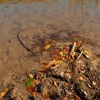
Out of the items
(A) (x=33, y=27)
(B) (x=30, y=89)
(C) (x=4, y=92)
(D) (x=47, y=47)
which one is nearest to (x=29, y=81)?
(B) (x=30, y=89)

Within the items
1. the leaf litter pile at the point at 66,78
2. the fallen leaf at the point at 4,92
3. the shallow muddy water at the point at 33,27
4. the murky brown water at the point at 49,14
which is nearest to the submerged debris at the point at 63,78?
the leaf litter pile at the point at 66,78

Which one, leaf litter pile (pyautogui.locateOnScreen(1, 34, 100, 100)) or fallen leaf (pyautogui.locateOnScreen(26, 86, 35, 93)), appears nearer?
leaf litter pile (pyautogui.locateOnScreen(1, 34, 100, 100))

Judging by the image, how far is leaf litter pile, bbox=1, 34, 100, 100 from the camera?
3264 millimetres

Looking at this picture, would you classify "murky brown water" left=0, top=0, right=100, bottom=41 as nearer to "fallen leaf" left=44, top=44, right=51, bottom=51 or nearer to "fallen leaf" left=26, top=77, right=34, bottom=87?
"fallen leaf" left=44, top=44, right=51, bottom=51

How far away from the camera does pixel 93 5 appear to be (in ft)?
27.3

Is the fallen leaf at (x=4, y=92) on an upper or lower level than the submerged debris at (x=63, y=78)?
lower

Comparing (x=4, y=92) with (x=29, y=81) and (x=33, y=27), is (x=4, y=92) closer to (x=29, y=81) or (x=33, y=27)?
(x=29, y=81)

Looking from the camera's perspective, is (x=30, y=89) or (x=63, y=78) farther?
(x=63, y=78)

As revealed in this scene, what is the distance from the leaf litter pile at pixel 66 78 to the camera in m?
3.26

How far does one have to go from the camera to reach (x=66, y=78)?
3621 millimetres

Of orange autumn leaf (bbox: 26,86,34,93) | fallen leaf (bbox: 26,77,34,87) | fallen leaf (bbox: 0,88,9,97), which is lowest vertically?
fallen leaf (bbox: 0,88,9,97)

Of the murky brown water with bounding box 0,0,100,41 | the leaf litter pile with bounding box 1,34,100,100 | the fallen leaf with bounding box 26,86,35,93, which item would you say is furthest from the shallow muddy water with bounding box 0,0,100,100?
the leaf litter pile with bounding box 1,34,100,100

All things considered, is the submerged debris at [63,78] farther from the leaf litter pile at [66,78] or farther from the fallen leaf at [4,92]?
the fallen leaf at [4,92]

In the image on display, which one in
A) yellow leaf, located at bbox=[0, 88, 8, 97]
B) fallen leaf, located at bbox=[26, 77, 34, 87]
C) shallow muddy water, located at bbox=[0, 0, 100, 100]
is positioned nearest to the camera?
yellow leaf, located at bbox=[0, 88, 8, 97]
